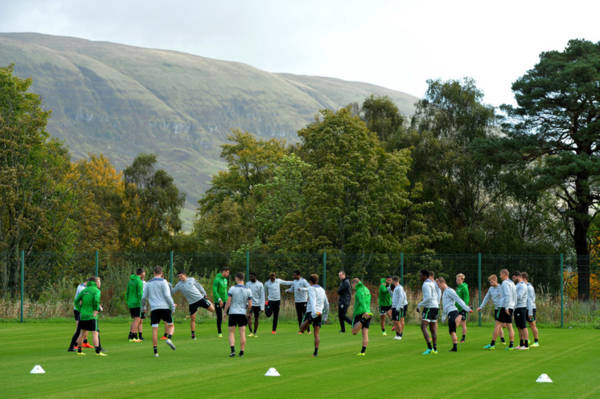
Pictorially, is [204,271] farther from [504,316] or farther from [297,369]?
[297,369]

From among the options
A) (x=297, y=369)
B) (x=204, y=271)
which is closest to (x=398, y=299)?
(x=297, y=369)

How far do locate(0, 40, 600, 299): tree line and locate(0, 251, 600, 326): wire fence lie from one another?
1.85 feet

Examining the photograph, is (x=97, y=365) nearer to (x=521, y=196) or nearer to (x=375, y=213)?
(x=375, y=213)

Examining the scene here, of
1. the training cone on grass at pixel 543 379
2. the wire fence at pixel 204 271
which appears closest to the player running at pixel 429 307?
the training cone on grass at pixel 543 379

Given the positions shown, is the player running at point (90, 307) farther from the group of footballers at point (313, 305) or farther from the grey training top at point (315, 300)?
the grey training top at point (315, 300)

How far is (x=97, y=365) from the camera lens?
51.2 feet

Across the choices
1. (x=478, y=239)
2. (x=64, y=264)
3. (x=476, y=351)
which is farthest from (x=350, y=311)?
(x=478, y=239)

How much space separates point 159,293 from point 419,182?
3282 centimetres

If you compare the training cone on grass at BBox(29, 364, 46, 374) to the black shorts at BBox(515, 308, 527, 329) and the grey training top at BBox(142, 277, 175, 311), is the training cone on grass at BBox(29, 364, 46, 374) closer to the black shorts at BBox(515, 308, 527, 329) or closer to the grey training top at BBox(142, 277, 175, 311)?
the grey training top at BBox(142, 277, 175, 311)

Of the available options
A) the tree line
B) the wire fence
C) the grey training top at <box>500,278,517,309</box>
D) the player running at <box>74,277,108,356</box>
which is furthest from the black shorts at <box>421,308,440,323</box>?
the tree line

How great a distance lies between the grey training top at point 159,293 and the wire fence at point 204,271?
12.2 meters

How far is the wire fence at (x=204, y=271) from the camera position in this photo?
100.0ft

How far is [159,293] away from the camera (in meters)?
17.5

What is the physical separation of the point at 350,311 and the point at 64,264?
13.8 m
